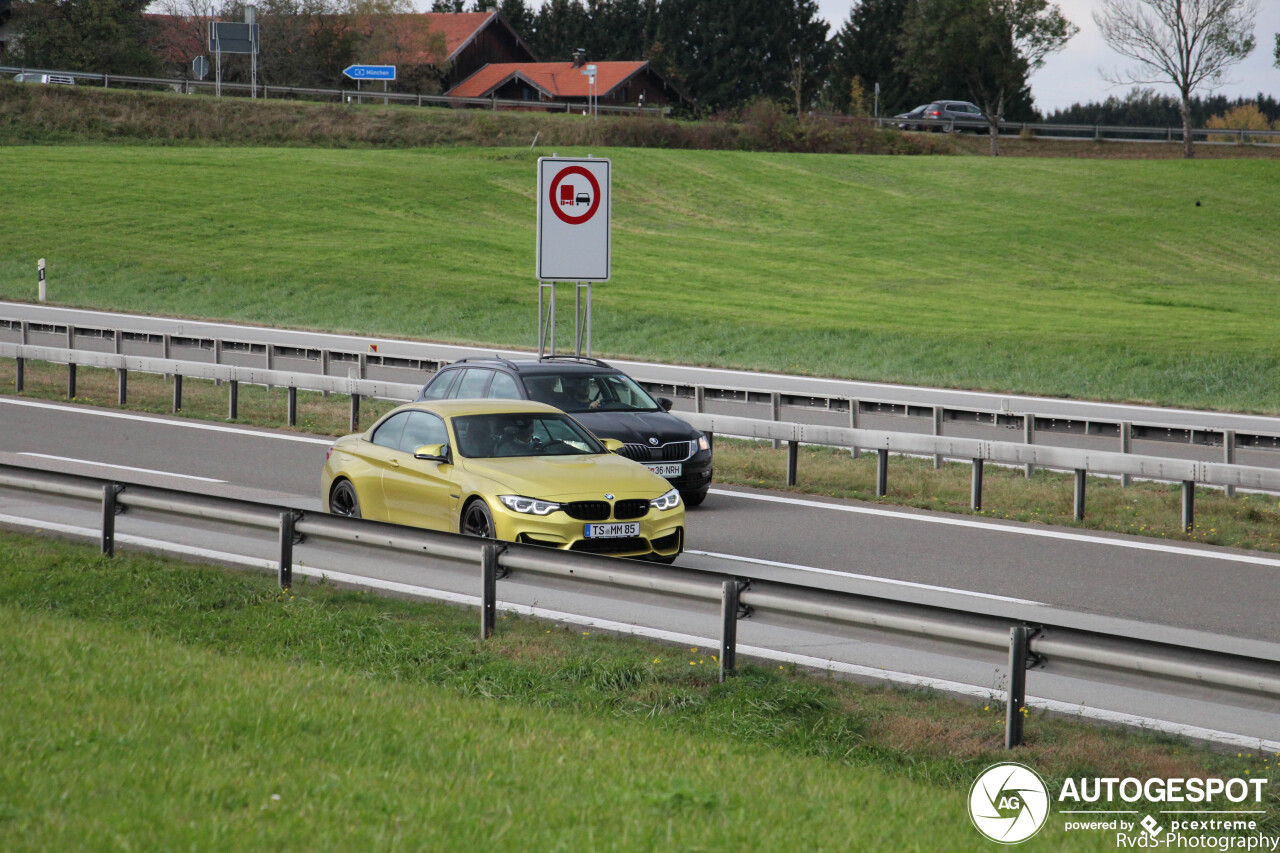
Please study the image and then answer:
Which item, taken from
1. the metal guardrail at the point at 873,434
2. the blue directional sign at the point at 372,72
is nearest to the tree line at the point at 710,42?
the blue directional sign at the point at 372,72

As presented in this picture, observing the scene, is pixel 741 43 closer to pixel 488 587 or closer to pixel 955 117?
pixel 955 117

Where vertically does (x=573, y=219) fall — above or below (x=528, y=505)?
above

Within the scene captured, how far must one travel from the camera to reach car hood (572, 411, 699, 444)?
13.6m

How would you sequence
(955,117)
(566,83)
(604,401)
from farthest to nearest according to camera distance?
(566,83) → (955,117) → (604,401)

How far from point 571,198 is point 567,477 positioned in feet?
27.0

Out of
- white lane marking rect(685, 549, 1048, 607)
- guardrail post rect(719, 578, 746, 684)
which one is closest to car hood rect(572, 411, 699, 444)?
white lane marking rect(685, 549, 1048, 607)

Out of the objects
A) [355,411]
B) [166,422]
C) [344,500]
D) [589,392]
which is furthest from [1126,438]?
[166,422]

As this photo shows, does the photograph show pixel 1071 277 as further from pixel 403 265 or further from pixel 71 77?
pixel 71 77

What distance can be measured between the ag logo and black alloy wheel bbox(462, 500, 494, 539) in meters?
5.08

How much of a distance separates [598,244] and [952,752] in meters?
12.4

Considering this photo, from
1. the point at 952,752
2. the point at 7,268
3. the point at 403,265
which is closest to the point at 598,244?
the point at 952,752

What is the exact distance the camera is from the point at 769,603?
282 inches

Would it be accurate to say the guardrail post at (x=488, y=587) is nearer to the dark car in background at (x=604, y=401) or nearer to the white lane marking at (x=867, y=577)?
the white lane marking at (x=867, y=577)

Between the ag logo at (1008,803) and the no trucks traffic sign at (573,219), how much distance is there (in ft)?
41.8
